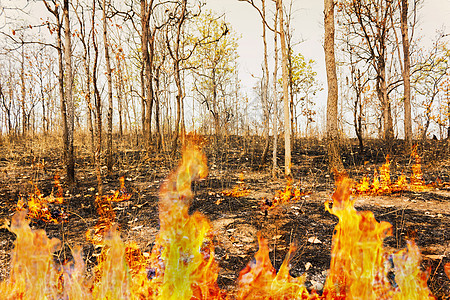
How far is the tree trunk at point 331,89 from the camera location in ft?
21.9

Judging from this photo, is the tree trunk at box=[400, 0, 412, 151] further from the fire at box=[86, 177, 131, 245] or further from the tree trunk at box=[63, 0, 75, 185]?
the tree trunk at box=[63, 0, 75, 185]

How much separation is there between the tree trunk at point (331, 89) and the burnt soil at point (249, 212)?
0.81 m

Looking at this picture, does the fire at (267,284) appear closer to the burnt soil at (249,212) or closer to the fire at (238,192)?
the burnt soil at (249,212)

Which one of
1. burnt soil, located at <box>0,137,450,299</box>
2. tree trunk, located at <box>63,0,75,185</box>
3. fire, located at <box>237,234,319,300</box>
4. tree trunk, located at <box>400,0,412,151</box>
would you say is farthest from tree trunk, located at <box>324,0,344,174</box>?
tree trunk, located at <box>63,0,75,185</box>

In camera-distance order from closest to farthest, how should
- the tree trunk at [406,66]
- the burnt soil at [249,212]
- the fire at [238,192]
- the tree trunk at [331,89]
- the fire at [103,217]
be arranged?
the burnt soil at [249,212] < the fire at [103,217] < the fire at [238,192] < the tree trunk at [331,89] < the tree trunk at [406,66]

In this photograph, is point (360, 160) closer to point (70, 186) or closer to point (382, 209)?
point (382, 209)

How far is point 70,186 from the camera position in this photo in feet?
20.6

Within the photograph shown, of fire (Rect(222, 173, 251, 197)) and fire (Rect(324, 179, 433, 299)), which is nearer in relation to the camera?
fire (Rect(324, 179, 433, 299))

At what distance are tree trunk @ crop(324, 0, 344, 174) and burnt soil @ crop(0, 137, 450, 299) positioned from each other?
31.8 inches

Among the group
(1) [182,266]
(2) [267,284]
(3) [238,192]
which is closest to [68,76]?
(3) [238,192]

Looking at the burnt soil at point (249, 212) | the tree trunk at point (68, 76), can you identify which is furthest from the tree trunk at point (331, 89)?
the tree trunk at point (68, 76)

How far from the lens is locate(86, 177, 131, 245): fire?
3686 millimetres

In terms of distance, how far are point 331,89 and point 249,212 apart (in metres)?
4.44

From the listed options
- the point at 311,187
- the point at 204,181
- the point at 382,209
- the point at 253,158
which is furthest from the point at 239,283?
the point at 253,158
